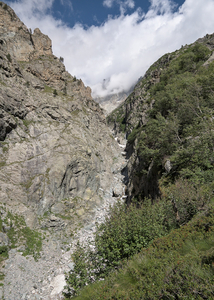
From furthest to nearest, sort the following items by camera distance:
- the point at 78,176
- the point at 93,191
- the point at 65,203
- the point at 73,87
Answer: the point at 73,87 → the point at 93,191 → the point at 78,176 → the point at 65,203

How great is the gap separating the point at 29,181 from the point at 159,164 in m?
22.5

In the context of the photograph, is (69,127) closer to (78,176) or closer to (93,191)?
(78,176)

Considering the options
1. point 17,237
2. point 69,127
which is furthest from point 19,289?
point 69,127

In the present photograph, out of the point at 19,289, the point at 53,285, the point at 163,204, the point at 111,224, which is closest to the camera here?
the point at 111,224

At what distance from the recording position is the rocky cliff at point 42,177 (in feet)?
58.7

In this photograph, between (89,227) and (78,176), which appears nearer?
(89,227)

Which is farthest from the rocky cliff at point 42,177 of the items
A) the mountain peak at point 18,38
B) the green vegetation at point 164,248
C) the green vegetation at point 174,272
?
the green vegetation at point 174,272

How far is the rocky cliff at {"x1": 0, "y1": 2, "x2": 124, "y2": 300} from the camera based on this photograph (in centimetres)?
1791

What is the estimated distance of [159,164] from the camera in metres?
22.5

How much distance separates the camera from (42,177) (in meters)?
27.9

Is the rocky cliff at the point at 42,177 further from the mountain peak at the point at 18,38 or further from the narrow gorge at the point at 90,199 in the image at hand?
the mountain peak at the point at 18,38

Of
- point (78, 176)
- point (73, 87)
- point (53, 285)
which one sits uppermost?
point (73, 87)

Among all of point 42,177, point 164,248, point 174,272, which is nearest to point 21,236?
point 42,177

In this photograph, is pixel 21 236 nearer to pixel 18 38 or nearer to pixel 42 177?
pixel 42 177
